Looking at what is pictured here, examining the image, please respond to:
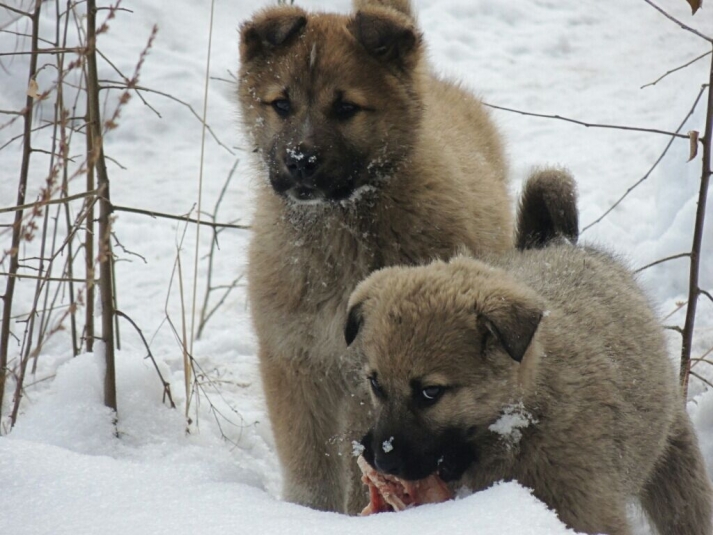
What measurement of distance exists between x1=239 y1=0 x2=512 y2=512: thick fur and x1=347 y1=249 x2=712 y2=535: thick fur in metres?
0.43

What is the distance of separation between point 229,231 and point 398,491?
174 inches

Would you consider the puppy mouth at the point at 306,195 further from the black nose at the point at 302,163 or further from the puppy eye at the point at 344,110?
the puppy eye at the point at 344,110

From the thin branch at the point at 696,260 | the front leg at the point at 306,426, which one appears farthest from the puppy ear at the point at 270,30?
the thin branch at the point at 696,260

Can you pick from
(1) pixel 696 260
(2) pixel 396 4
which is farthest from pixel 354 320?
(2) pixel 396 4

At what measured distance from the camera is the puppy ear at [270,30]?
13.4 ft

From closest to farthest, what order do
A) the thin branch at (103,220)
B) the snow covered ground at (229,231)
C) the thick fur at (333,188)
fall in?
1. the snow covered ground at (229,231)
2. the thick fur at (333,188)
3. the thin branch at (103,220)

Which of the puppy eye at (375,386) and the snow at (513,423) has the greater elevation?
the puppy eye at (375,386)

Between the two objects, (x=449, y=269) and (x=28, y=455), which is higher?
(x=449, y=269)

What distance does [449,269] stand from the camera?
3637mm

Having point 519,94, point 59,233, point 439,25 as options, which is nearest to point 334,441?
point 59,233

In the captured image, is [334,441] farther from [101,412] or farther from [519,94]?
[519,94]

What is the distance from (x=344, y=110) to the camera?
4043mm

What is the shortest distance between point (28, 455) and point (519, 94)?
7.11 meters

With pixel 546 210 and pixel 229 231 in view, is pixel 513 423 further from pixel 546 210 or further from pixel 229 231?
pixel 229 231
